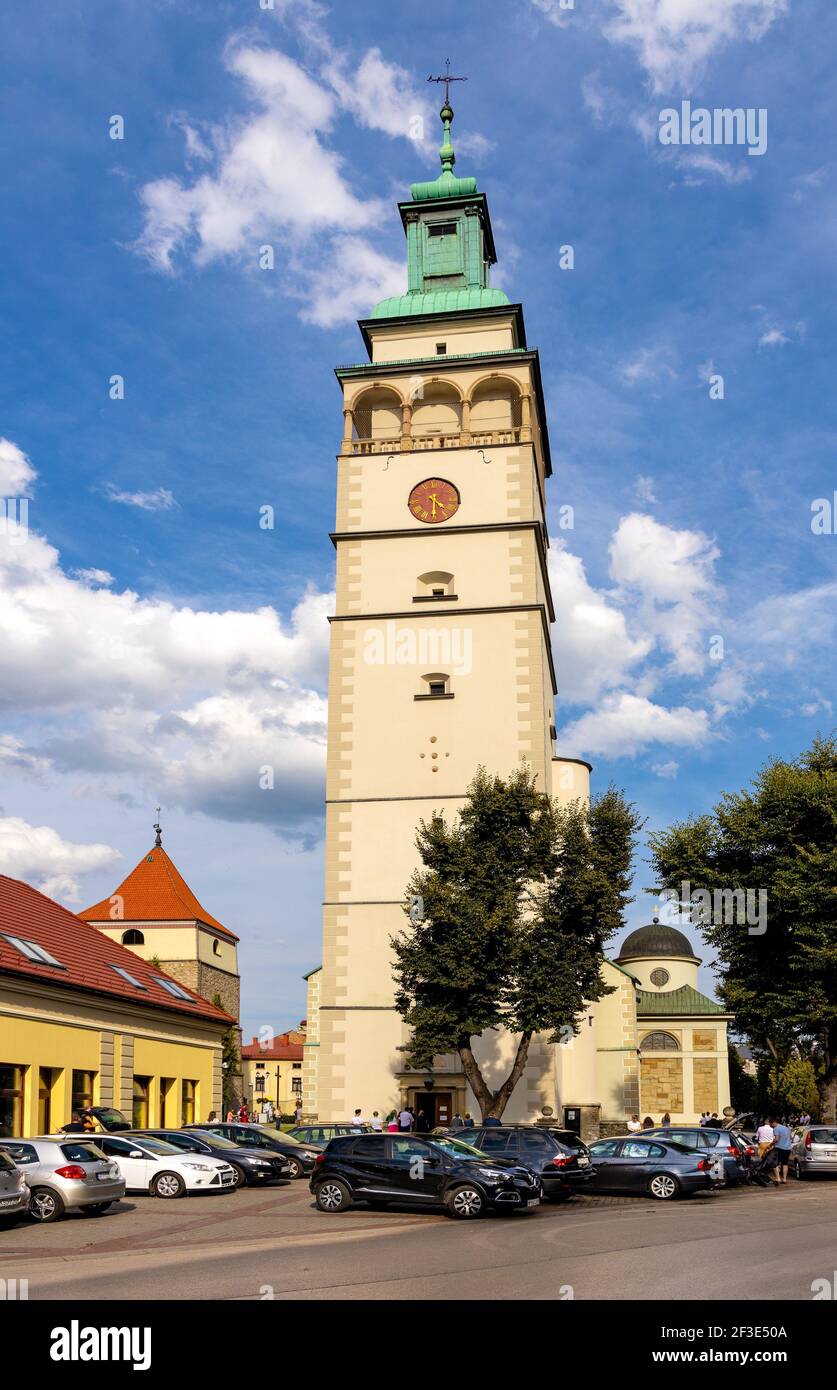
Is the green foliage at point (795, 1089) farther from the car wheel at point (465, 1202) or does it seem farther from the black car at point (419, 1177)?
the car wheel at point (465, 1202)

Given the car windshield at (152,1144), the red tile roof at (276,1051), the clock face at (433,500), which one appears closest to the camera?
the car windshield at (152,1144)

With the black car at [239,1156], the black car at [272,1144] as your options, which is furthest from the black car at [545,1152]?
the black car at [272,1144]

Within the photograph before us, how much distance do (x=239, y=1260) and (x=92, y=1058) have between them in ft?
64.3

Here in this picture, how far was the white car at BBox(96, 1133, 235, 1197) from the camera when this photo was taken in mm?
25469

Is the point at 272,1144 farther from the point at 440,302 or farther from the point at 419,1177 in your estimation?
the point at 440,302

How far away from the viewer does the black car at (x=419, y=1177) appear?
69.1 ft

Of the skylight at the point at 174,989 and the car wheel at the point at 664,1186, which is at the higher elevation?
the skylight at the point at 174,989

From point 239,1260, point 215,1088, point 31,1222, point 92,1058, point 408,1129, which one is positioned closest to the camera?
point 239,1260

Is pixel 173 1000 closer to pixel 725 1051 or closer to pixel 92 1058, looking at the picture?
Answer: pixel 92 1058

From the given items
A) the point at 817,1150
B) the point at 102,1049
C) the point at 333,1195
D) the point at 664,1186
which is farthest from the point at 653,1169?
the point at 102,1049

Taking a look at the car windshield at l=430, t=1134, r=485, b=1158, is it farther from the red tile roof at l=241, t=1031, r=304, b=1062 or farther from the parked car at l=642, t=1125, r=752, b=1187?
the red tile roof at l=241, t=1031, r=304, b=1062

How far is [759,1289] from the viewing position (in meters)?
12.4

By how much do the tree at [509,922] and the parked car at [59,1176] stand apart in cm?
1299
